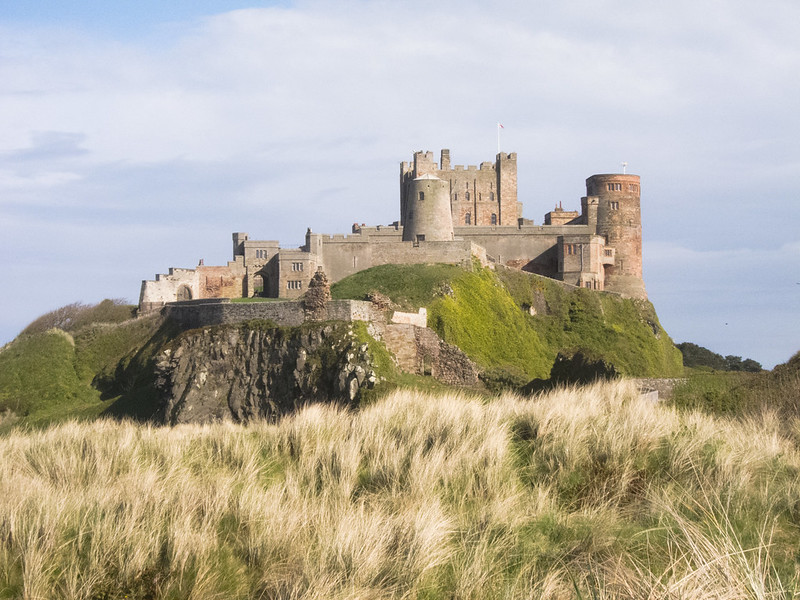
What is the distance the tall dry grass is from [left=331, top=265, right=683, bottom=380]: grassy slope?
22.2m

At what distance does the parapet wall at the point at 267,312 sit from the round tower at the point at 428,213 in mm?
12945

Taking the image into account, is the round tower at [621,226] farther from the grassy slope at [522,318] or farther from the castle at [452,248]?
the grassy slope at [522,318]

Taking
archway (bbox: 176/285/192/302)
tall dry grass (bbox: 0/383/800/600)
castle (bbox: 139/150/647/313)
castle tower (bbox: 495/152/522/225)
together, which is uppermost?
castle tower (bbox: 495/152/522/225)

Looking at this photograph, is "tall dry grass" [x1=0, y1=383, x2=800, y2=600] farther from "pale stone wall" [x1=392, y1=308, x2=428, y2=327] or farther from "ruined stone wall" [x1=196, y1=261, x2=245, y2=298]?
"ruined stone wall" [x1=196, y1=261, x2=245, y2=298]

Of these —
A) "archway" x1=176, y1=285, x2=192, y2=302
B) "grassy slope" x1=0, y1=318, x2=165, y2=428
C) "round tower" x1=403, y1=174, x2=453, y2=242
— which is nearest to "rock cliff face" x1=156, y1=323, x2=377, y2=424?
"grassy slope" x1=0, y1=318, x2=165, y2=428

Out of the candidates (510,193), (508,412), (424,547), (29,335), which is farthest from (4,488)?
(510,193)

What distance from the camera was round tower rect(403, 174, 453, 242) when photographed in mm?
49781

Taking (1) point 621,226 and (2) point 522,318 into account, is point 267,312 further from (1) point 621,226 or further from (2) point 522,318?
(1) point 621,226

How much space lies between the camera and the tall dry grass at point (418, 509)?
24.1 feet

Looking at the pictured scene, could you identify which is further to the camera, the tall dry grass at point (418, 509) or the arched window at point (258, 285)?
the arched window at point (258, 285)

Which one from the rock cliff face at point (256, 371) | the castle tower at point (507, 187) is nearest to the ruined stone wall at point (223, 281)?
the rock cliff face at point (256, 371)

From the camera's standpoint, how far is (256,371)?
36.4 m

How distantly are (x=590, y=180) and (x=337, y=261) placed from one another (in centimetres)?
1983

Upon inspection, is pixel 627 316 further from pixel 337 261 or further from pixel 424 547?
pixel 424 547
